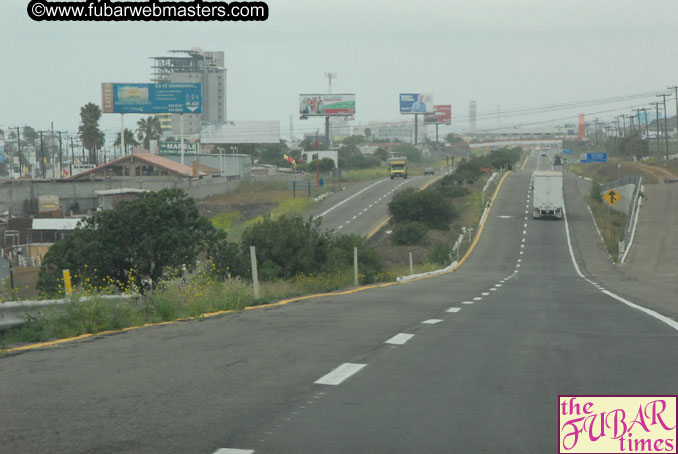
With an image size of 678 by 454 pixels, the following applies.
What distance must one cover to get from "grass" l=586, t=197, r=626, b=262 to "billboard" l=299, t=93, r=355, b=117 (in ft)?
276

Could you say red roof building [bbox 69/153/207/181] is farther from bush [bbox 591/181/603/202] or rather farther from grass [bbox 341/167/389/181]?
bush [bbox 591/181/603/202]

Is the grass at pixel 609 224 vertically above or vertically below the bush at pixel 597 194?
below

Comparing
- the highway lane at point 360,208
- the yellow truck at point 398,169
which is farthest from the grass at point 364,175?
the highway lane at point 360,208

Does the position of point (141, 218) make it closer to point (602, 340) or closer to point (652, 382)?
point (602, 340)

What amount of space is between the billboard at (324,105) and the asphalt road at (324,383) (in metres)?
162

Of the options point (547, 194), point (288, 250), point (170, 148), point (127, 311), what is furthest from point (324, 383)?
point (170, 148)

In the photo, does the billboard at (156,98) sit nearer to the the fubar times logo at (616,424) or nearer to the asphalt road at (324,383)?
the asphalt road at (324,383)

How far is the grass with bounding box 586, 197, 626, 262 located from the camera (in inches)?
2603

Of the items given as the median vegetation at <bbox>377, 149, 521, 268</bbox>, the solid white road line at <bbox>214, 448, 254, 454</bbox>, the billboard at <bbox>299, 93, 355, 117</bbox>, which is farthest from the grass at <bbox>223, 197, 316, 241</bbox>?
the billboard at <bbox>299, 93, 355, 117</bbox>

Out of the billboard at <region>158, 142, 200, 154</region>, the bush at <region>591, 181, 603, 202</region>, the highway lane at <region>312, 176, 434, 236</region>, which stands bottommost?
the highway lane at <region>312, 176, 434, 236</region>

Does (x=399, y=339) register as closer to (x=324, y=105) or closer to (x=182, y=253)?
(x=182, y=253)

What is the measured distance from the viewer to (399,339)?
1006cm

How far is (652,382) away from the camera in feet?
23.4

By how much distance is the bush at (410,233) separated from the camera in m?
73.8
